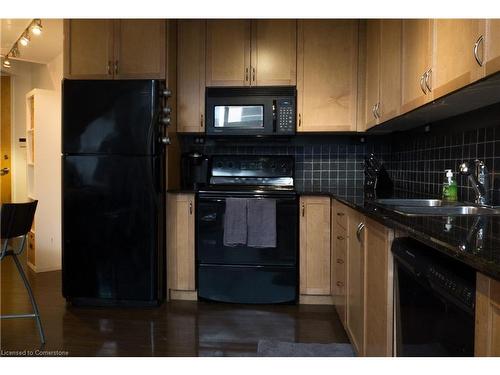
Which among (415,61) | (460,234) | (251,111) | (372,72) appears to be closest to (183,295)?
(251,111)

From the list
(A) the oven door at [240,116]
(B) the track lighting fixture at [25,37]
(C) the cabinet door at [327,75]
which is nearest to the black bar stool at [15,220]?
(A) the oven door at [240,116]

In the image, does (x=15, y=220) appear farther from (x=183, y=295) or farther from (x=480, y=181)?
(x=480, y=181)

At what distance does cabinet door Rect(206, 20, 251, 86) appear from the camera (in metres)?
3.08

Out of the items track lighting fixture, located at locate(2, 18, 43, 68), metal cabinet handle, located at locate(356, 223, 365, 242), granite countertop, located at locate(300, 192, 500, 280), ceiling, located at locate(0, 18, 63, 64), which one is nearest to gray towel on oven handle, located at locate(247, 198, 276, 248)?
metal cabinet handle, located at locate(356, 223, 365, 242)

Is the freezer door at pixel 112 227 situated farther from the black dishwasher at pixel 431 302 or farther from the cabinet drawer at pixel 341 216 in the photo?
the black dishwasher at pixel 431 302

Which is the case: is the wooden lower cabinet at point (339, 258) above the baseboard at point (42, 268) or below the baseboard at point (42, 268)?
above

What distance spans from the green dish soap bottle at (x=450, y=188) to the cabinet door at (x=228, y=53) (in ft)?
5.34

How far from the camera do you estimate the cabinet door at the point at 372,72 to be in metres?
2.60

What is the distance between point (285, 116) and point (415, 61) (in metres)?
1.30

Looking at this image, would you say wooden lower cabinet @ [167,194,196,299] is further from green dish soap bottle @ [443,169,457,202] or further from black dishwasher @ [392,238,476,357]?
black dishwasher @ [392,238,476,357]

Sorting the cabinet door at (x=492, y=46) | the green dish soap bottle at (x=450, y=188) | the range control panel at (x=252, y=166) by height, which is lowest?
the green dish soap bottle at (x=450, y=188)

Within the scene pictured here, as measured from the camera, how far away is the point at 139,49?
9.58 feet

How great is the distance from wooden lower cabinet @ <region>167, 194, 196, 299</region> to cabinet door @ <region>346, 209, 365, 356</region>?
1246mm
